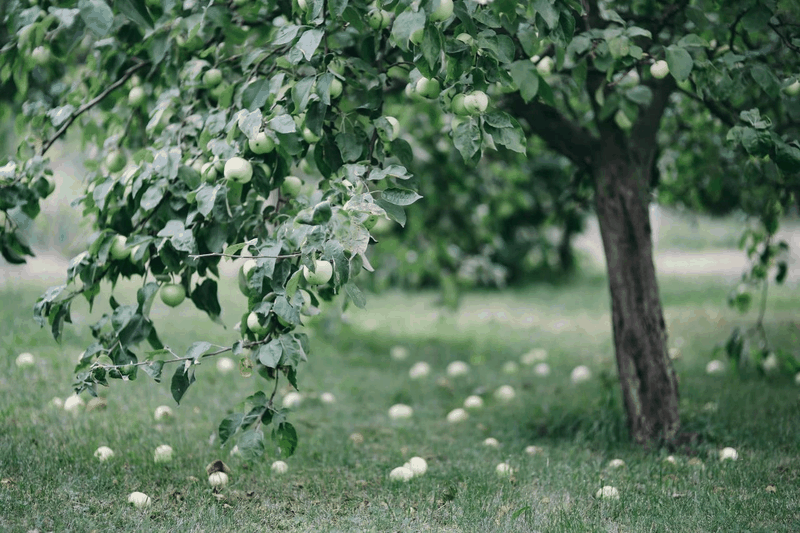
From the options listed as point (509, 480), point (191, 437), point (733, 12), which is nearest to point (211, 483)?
point (191, 437)

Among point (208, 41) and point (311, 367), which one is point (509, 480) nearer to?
point (208, 41)

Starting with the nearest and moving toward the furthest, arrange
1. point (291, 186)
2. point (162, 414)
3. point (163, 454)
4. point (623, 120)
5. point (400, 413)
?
point (291, 186) < point (163, 454) < point (623, 120) < point (162, 414) < point (400, 413)

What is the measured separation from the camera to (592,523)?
185 cm

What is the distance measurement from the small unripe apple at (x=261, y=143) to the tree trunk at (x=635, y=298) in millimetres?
1536

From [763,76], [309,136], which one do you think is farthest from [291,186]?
[763,76]

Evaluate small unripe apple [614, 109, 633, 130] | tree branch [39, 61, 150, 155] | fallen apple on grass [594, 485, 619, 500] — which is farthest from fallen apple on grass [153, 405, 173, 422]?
small unripe apple [614, 109, 633, 130]

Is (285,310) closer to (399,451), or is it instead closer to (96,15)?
(96,15)

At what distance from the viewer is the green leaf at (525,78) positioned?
1757 mm

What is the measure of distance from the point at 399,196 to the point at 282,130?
315 mm

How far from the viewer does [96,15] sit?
4.92 ft

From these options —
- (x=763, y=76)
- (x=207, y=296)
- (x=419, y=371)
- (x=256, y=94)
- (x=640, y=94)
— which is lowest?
(x=419, y=371)

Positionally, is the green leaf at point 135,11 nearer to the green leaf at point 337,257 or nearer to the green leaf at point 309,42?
the green leaf at point 309,42

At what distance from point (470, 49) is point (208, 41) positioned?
1039mm

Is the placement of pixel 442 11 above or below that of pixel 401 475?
above
